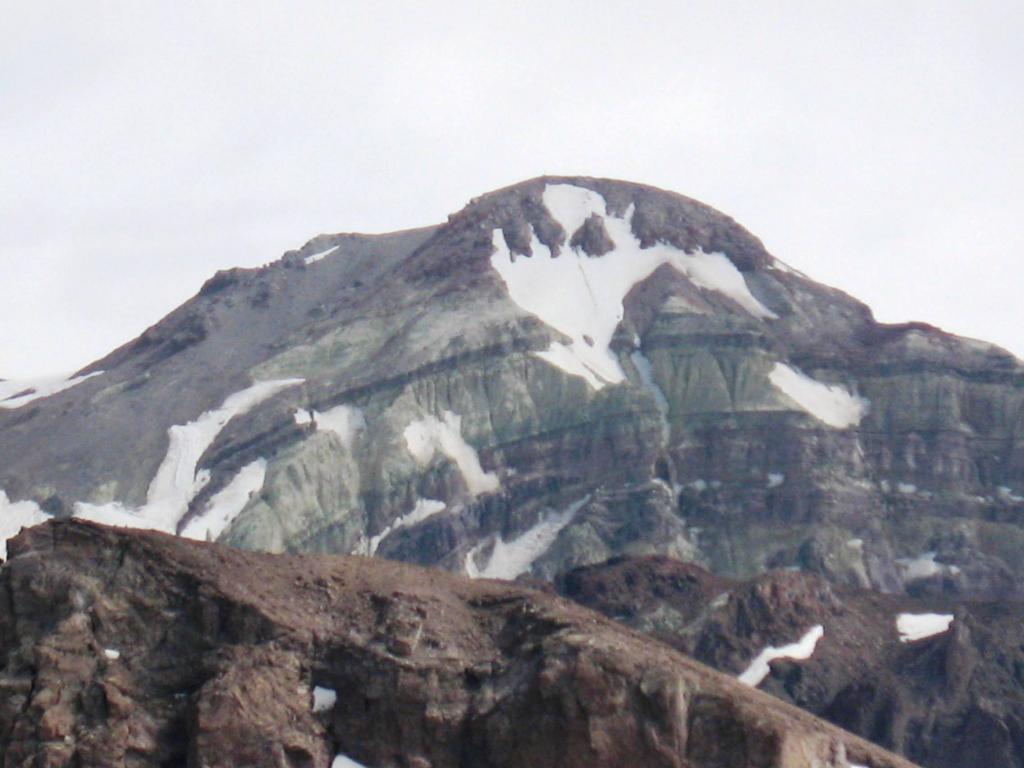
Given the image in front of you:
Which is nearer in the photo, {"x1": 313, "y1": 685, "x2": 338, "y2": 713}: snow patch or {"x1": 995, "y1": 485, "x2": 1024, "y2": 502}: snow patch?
{"x1": 313, "y1": 685, "x2": 338, "y2": 713}: snow patch

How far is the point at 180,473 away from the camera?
14312 cm

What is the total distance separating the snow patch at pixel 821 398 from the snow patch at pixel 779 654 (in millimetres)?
33927

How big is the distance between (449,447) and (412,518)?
7.24 m

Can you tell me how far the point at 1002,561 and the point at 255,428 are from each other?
44.2 metres

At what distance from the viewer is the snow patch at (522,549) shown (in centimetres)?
14162

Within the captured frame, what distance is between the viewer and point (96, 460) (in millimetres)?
145750

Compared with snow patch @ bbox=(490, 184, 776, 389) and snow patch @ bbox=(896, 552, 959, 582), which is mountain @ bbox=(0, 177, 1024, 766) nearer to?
snow patch @ bbox=(896, 552, 959, 582)

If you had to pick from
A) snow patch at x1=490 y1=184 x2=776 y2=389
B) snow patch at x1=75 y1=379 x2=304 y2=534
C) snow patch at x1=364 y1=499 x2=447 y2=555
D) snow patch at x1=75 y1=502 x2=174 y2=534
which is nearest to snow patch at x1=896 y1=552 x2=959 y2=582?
snow patch at x1=490 y1=184 x2=776 y2=389

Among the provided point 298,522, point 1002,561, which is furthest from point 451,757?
point 1002,561

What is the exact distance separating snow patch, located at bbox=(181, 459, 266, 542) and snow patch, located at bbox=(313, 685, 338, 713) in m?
80.3

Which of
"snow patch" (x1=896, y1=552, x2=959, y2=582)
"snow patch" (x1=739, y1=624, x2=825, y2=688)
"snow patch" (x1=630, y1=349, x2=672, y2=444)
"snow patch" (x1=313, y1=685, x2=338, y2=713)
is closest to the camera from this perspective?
"snow patch" (x1=313, y1=685, x2=338, y2=713)

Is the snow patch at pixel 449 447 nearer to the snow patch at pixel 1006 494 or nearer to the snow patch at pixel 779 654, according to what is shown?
the snow patch at pixel 1006 494

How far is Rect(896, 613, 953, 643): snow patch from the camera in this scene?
12450 centimetres

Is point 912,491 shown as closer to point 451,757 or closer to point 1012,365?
point 1012,365
